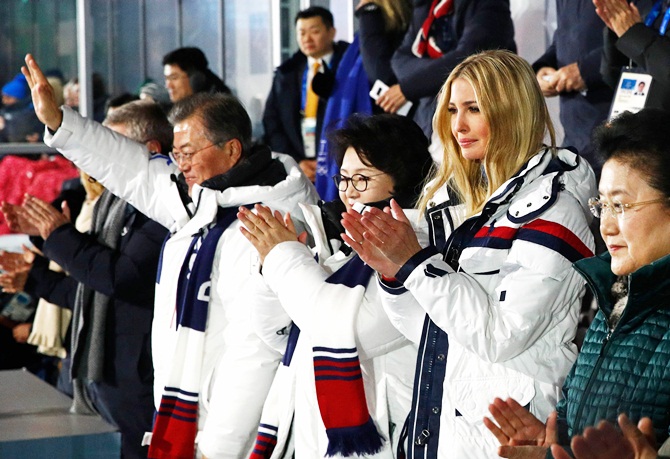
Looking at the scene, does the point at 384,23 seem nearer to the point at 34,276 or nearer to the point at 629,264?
the point at 34,276

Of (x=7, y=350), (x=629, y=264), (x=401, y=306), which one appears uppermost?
(x=629, y=264)

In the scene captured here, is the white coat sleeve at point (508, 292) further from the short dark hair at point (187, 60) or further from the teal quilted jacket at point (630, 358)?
the short dark hair at point (187, 60)

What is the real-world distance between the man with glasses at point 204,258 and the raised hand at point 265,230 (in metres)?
0.17

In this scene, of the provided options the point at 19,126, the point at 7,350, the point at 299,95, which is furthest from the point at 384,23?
→ the point at 19,126

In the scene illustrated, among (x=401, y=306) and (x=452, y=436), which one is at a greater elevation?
(x=401, y=306)

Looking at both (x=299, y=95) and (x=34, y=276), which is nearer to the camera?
(x=34, y=276)

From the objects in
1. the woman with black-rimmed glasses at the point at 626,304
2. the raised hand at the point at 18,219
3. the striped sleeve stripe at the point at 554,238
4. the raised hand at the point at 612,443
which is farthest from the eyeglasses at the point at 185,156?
the raised hand at the point at 612,443

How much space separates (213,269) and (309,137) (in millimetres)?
2487

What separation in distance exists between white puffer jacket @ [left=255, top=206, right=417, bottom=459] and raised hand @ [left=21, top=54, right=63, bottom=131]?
1222mm

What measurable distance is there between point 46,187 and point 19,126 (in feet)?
2.65

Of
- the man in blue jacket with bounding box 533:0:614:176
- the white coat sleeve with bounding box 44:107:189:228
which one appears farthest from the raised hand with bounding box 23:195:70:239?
the man in blue jacket with bounding box 533:0:614:176

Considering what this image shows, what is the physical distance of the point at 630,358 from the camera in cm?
196

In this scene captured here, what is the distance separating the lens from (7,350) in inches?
227

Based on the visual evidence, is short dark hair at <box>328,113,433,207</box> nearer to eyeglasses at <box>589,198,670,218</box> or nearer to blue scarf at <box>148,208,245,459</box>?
blue scarf at <box>148,208,245,459</box>
